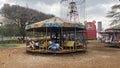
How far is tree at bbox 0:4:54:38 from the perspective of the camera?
47406mm

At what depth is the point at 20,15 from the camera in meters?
47.6

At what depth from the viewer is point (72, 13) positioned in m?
37.7

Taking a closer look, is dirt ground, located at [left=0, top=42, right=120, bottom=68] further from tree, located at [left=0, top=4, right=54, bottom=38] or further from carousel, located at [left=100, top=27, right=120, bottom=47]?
tree, located at [left=0, top=4, right=54, bottom=38]

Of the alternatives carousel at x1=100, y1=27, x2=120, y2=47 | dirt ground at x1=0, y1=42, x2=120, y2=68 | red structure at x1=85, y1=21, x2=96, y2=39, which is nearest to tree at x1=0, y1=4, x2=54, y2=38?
red structure at x1=85, y1=21, x2=96, y2=39

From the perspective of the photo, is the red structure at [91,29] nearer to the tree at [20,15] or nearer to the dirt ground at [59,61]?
the tree at [20,15]

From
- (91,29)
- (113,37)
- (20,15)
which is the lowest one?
(113,37)

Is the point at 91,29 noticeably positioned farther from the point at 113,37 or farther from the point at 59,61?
the point at 59,61

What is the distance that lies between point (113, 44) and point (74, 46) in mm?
10444

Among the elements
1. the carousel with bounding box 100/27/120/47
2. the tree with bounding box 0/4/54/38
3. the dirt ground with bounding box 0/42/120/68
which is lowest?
the dirt ground with bounding box 0/42/120/68

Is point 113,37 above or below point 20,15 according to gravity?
below

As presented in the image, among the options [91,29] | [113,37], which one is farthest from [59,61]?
[91,29]

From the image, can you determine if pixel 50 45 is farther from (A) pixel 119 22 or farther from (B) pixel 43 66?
(A) pixel 119 22

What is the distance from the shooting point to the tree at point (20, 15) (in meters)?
47.4

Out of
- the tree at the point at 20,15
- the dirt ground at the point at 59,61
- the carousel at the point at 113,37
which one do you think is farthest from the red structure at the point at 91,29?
the dirt ground at the point at 59,61
